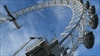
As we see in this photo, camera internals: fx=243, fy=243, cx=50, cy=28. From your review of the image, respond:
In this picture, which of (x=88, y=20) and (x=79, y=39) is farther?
(x=88, y=20)

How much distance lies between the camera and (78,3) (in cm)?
4250

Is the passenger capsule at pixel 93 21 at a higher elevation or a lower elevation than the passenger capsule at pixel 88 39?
lower

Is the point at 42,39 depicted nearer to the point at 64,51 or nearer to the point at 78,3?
the point at 64,51

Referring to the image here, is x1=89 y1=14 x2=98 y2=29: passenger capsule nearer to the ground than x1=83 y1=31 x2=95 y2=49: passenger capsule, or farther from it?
nearer to the ground

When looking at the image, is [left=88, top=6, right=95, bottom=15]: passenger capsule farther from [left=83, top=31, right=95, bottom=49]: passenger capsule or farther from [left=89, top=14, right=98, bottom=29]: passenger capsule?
[left=83, top=31, right=95, bottom=49]: passenger capsule

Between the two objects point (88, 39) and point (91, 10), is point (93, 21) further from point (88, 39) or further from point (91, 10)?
point (88, 39)

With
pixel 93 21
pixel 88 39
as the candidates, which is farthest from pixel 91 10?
pixel 88 39

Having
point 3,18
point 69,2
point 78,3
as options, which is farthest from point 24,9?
point 3,18

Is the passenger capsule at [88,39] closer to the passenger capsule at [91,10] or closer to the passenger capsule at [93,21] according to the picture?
the passenger capsule at [93,21]

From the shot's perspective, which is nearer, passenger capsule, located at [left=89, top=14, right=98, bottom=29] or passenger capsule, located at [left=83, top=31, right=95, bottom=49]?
passenger capsule, located at [left=83, top=31, right=95, bottom=49]

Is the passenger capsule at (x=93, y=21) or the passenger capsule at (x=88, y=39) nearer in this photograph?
the passenger capsule at (x=88, y=39)

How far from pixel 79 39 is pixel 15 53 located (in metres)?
→ 9.83

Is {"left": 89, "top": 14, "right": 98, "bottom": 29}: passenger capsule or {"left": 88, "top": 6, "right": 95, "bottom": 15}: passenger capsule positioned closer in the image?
{"left": 89, "top": 14, "right": 98, "bottom": 29}: passenger capsule

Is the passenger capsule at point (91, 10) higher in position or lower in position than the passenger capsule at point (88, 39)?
lower
